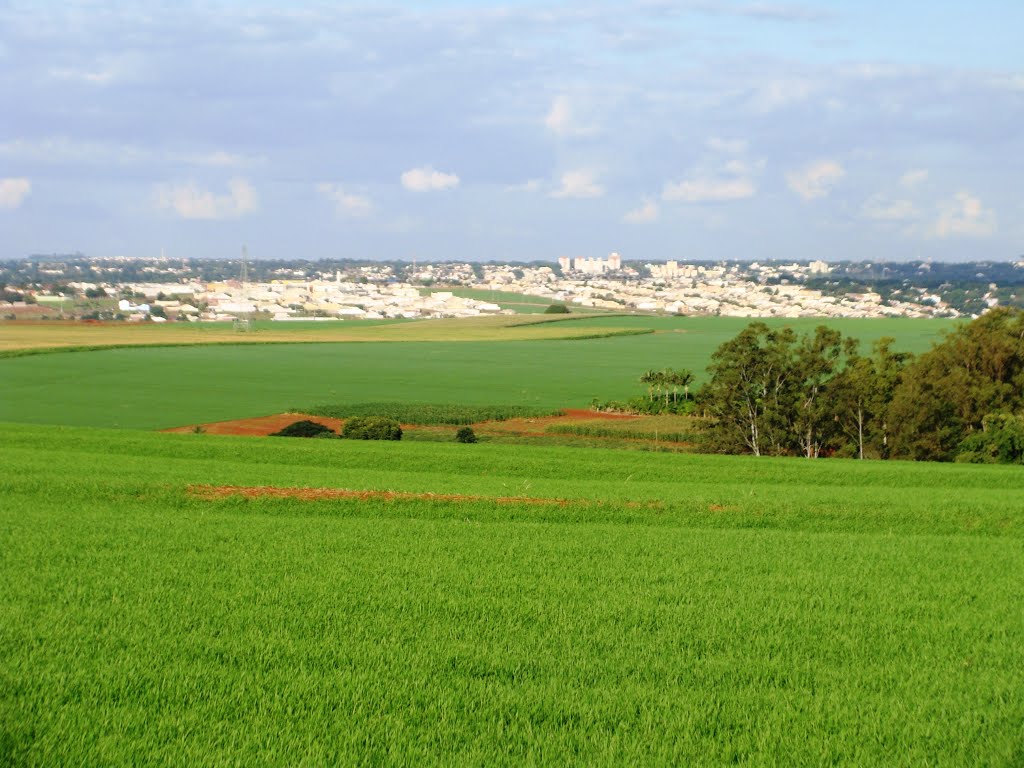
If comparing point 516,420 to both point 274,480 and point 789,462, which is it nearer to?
point 789,462

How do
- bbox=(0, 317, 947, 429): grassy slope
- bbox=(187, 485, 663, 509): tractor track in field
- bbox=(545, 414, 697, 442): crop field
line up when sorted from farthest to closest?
bbox=(0, 317, 947, 429): grassy slope, bbox=(545, 414, 697, 442): crop field, bbox=(187, 485, 663, 509): tractor track in field

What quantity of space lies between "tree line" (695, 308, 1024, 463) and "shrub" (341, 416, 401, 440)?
17706mm

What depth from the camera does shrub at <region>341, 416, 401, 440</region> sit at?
49.6 metres

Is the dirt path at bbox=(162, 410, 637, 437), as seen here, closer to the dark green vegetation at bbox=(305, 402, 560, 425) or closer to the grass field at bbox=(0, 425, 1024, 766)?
the dark green vegetation at bbox=(305, 402, 560, 425)

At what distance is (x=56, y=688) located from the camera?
31.8 ft

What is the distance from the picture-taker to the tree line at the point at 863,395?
52.8 meters

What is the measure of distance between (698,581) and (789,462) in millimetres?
20927

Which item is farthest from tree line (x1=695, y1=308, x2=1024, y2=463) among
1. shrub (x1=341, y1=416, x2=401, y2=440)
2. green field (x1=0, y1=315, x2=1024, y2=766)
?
green field (x1=0, y1=315, x2=1024, y2=766)

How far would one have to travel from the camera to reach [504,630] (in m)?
12.0

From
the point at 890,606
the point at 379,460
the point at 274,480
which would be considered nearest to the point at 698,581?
the point at 890,606

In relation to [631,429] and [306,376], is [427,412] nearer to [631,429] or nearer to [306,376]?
[631,429]

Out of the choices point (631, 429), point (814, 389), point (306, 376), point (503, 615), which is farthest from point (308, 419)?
point (503, 615)

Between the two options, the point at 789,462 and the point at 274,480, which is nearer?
the point at 274,480

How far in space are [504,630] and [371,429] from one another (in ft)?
127
